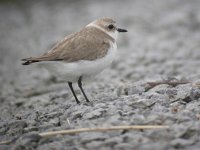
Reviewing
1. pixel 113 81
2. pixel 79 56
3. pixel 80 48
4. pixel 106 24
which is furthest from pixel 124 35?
pixel 79 56

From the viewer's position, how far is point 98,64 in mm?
7746

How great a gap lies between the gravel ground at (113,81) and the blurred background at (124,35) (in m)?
0.03

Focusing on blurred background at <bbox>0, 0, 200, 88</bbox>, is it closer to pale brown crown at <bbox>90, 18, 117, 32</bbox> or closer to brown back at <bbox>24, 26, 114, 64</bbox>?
pale brown crown at <bbox>90, 18, 117, 32</bbox>

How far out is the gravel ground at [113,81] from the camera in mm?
6145

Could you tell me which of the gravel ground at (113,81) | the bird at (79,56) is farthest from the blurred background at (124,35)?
the bird at (79,56)

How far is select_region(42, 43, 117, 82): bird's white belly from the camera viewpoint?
24.7ft

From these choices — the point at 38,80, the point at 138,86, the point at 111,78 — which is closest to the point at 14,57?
the point at 38,80

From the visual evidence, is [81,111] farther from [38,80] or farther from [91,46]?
[38,80]

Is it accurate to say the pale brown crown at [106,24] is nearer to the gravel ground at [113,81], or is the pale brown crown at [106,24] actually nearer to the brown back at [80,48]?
the brown back at [80,48]

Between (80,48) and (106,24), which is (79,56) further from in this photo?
(106,24)

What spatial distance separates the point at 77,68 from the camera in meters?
7.57

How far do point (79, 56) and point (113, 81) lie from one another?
305 cm

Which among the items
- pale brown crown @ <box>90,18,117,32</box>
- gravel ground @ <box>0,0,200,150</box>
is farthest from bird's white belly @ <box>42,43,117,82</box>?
pale brown crown @ <box>90,18,117,32</box>

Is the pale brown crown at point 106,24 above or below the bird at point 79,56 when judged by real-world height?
above
